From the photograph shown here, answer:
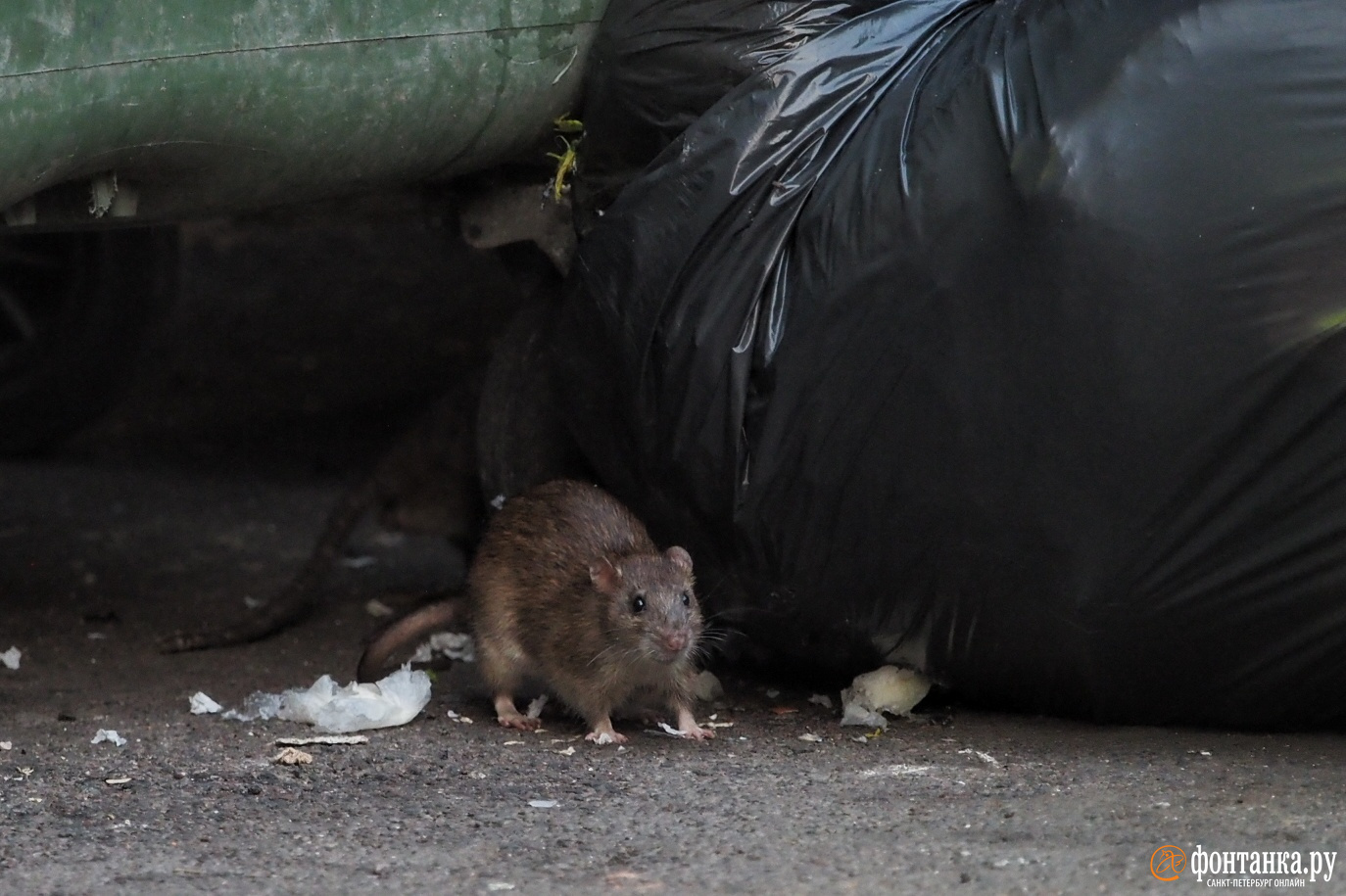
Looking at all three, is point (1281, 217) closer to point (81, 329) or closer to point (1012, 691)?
point (1012, 691)

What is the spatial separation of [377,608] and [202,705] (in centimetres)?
102

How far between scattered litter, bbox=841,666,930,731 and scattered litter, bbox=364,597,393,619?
167 centimetres

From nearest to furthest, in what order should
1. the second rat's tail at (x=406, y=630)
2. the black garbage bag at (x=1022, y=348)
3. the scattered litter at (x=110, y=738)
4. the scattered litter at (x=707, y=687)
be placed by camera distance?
1. the black garbage bag at (x=1022, y=348)
2. the scattered litter at (x=110, y=738)
3. the scattered litter at (x=707, y=687)
4. the second rat's tail at (x=406, y=630)

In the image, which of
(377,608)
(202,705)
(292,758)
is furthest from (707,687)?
(377,608)

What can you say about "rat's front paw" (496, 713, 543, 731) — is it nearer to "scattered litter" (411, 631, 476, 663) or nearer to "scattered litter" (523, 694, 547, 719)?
"scattered litter" (523, 694, 547, 719)

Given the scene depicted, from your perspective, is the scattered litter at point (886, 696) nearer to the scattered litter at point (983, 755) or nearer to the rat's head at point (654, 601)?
the scattered litter at point (983, 755)

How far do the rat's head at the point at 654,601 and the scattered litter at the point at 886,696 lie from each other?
377 mm

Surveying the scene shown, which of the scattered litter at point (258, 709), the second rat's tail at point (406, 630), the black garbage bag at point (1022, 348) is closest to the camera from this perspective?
the black garbage bag at point (1022, 348)

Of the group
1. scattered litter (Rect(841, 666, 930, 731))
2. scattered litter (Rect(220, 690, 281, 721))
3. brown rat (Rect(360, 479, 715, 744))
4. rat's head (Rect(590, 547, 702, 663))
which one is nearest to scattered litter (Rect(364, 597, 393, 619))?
brown rat (Rect(360, 479, 715, 744))

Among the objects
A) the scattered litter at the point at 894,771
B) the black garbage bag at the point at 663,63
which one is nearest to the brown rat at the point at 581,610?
the scattered litter at the point at 894,771

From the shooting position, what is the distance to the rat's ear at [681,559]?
3443mm

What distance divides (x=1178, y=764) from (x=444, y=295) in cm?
387

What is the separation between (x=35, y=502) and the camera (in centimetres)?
571

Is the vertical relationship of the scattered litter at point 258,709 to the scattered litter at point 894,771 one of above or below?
below
